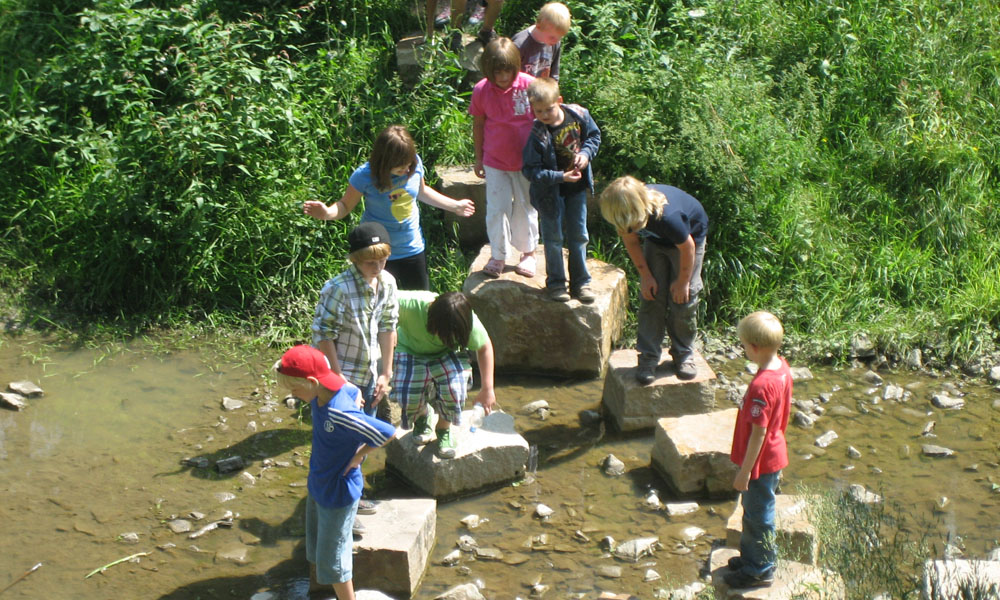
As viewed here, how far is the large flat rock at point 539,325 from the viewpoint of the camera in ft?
19.1

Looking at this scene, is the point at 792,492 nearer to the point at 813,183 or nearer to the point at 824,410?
the point at 824,410

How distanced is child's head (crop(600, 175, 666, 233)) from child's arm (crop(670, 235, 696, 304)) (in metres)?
0.31

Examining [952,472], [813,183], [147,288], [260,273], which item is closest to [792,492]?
[952,472]

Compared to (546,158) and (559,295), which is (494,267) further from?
(546,158)

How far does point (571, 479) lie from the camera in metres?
4.95

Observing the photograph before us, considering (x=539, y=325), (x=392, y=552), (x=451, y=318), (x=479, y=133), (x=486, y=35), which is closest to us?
(x=392, y=552)

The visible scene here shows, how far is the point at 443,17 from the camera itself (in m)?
7.93

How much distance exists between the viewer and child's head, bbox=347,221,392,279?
4.12 meters

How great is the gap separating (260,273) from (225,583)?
2865 mm

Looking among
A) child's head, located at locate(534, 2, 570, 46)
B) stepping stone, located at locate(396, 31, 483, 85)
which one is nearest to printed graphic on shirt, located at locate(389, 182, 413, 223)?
child's head, located at locate(534, 2, 570, 46)

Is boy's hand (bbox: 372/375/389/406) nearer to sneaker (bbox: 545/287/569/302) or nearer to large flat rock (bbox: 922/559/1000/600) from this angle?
sneaker (bbox: 545/287/569/302)

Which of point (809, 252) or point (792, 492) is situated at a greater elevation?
point (809, 252)

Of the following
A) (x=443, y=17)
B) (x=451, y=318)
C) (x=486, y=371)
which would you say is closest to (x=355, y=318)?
(x=451, y=318)

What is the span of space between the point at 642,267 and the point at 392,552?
203 centimetres
